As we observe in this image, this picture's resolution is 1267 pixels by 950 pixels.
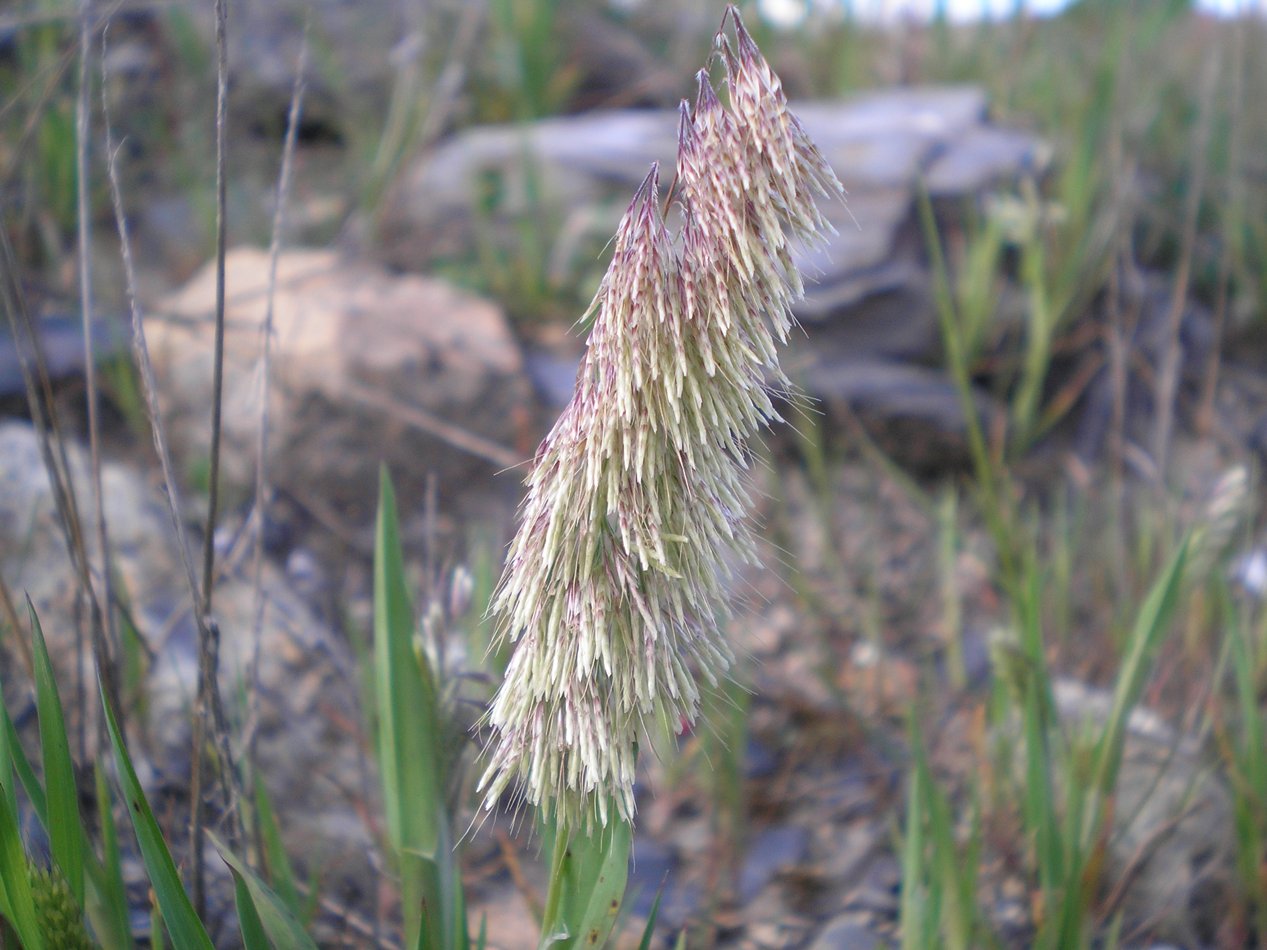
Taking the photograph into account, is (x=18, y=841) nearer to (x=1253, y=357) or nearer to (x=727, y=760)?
(x=727, y=760)

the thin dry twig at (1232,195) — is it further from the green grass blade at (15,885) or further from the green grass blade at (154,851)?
the green grass blade at (15,885)

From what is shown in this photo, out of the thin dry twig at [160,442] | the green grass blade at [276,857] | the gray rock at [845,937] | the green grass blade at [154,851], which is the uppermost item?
the thin dry twig at [160,442]

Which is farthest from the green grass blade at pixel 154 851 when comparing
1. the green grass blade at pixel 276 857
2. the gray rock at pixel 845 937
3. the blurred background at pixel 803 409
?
the gray rock at pixel 845 937

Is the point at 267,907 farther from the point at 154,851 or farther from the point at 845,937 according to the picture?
the point at 845,937

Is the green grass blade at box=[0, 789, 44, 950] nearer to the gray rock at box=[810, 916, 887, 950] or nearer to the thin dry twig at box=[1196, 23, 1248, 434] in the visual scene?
the gray rock at box=[810, 916, 887, 950]

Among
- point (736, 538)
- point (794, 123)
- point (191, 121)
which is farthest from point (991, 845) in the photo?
point (191, 121)

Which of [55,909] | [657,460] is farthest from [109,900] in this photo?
[657,460]
